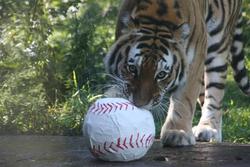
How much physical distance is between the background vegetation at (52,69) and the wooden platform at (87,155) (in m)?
0.91

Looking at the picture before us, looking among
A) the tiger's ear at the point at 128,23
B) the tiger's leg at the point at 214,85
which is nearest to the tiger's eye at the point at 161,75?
the tiger's ear at the point at 128,23

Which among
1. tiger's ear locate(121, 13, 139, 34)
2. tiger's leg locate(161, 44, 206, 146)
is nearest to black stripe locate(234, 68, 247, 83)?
tiger's leg locate(161, 44, 206, 146)

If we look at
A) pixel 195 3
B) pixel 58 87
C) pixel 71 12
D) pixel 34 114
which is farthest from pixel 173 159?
pixel 71 12

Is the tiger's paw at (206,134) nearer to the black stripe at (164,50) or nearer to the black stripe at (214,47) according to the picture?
the black stripe at (214,47)

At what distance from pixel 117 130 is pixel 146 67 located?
2.61 feet

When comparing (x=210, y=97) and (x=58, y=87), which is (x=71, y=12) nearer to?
(x=58, y=87)

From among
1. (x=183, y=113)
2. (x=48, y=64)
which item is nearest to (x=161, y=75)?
(x=183, y=113)

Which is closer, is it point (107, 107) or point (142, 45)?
point (107, 107)

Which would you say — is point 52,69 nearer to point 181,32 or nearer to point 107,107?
point 181,32

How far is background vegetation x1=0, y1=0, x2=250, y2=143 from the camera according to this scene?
21.0 feet

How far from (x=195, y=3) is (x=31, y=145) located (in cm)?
162

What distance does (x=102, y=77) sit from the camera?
760cm

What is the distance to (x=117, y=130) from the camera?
416 centimetres

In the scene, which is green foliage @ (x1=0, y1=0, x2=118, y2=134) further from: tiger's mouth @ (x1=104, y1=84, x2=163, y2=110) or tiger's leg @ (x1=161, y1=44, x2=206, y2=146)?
tiger's leg @ (x1=161, y1=44, x2=206, y2=146)
